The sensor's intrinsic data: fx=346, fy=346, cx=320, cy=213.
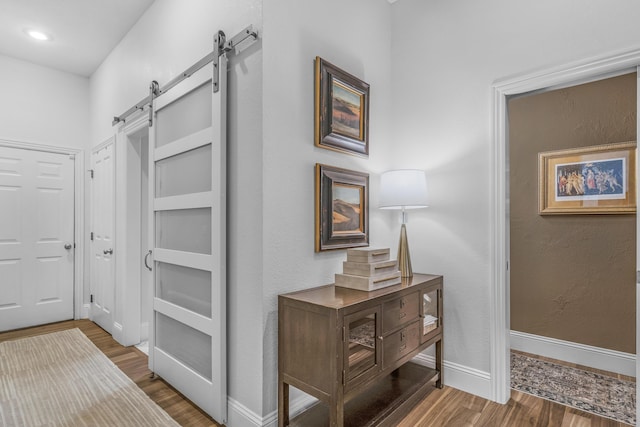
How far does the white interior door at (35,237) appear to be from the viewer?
12.3ft

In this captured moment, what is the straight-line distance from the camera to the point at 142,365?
2820mm

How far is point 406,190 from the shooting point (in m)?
2.29

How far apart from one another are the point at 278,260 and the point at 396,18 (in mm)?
2206

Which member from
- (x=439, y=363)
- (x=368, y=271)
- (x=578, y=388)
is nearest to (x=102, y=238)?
(x=368, y=271)

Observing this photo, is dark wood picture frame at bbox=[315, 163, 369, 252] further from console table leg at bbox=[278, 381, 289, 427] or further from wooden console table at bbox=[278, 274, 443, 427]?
console table leg at bbox=[278, 381, 289, 427]

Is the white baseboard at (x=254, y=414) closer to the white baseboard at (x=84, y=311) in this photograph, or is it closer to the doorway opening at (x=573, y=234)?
the doorway opening at (x=573, y=234)

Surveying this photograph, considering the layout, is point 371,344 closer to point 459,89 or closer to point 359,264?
point 359,264

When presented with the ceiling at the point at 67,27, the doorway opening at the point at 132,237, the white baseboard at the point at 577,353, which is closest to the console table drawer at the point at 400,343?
the white baseboard at the point at 577,353

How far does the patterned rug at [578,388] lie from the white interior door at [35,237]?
4772 mm

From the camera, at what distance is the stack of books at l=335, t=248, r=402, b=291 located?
1935mm

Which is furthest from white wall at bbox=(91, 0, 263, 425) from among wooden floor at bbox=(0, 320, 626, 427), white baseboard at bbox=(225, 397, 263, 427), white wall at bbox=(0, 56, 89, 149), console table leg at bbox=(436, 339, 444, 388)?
white wall at bbox=(0, 56, 89, 149)

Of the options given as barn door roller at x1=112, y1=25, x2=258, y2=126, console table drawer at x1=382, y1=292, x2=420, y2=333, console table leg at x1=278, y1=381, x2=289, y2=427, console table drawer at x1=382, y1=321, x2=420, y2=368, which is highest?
barn door roller at x1=112, y1=25, x2=258, y2=126

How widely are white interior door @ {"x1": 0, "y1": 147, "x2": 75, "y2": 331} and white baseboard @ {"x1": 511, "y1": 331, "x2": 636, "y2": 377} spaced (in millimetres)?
4941

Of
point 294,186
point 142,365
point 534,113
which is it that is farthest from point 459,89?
point 142,365
